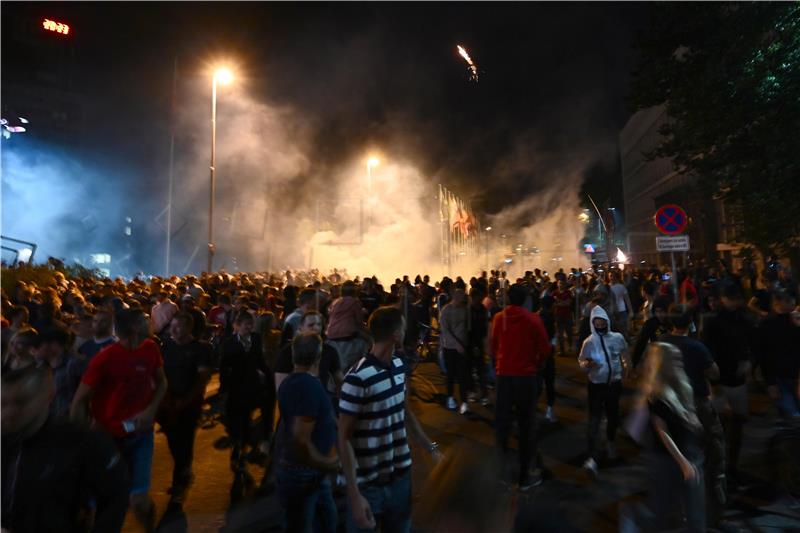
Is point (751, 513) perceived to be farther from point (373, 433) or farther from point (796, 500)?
point (373, 433)

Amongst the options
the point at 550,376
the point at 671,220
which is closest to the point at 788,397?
the point at 550,376

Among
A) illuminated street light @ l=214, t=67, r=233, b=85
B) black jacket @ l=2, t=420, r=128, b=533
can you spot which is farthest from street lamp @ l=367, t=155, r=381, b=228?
black jacket @ l=2, t=420, r=128, b=533

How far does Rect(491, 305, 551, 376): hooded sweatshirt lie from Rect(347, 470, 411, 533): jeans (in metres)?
2.34

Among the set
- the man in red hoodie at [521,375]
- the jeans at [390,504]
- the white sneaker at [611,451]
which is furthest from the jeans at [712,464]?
the jeans at [390,504]

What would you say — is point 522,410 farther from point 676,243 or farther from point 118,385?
point 676,243

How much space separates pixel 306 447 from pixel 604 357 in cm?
351

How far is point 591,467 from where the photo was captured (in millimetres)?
4867

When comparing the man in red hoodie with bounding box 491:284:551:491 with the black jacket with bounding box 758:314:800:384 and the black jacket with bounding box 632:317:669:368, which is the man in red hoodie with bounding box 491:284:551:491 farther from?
the black jacket with bounding box 758:314:800:384

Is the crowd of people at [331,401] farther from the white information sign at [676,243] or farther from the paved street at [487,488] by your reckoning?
the white information sign at [676,243]

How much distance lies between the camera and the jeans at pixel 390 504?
2.51 meters

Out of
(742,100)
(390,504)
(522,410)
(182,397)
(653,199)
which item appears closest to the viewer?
(390,504)

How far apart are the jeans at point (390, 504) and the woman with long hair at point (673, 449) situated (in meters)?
1.61

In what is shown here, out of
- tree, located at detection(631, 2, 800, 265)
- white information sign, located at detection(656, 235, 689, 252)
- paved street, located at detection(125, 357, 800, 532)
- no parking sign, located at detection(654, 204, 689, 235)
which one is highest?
tree, located at detection(631, 2, 800, 265)

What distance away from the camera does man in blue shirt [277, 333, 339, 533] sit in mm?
2633
